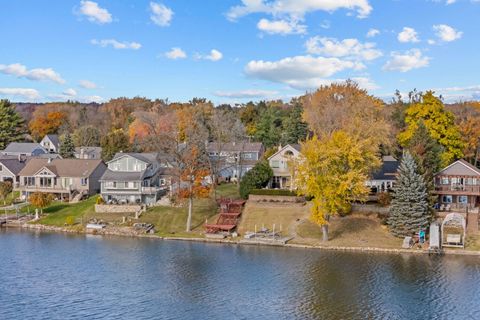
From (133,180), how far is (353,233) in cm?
2943

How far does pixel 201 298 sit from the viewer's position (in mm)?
36094

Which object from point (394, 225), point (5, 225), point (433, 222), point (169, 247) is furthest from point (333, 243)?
point (5, 225)

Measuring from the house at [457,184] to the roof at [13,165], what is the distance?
2456 inches

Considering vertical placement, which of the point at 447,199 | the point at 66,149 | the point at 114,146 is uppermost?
the point at 114,146

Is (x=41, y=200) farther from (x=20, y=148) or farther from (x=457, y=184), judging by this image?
(x=457, y=184)

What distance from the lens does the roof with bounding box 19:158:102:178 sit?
74.4 metres

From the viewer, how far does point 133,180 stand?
66875 mm

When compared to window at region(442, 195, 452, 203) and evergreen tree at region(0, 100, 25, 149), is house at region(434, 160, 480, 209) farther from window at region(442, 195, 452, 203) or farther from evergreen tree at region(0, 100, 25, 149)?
evergreen tree at region(0, 100, 25, 149)

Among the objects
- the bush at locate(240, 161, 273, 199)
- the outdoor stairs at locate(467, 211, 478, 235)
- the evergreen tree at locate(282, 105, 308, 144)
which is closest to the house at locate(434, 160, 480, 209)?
the outdoor stairs at locate(467, 211, 478, 235)

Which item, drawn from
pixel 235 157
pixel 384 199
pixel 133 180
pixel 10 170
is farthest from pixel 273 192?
pixel 10 170

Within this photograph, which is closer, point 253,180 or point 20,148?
point 253,180

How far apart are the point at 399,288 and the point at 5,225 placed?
1877 inches

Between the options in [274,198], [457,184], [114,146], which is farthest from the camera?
[114,146]

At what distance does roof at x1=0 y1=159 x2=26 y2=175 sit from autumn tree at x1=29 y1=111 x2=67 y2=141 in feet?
148
